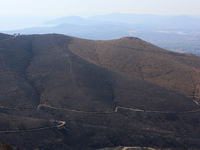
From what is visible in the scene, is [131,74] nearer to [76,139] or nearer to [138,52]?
[138,52]

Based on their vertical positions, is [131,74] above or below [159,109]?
above

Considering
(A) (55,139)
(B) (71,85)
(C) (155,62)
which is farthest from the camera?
(C) (155,62)

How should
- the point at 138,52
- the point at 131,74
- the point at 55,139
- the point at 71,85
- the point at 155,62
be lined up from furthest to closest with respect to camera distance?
the point at 138,52
the point at 155,62
the point at 131,74
the point at 71,85
the point at 55,139

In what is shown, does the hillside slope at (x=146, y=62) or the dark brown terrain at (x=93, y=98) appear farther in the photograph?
the hillside slope at (x=146, y=62)

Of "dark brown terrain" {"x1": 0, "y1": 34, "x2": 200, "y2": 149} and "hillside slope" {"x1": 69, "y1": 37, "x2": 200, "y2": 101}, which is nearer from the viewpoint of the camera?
"dark brown terrain" {"x1": 0, "y1": 34, "x2": 200, "y2": 149}

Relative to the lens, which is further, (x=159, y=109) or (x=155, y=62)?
(x=155, y=62)

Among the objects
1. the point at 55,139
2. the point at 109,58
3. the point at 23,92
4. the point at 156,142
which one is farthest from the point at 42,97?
the point at 109,58

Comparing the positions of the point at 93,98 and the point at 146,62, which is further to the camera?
the point at 146,62

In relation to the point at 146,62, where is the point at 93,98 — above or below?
below
